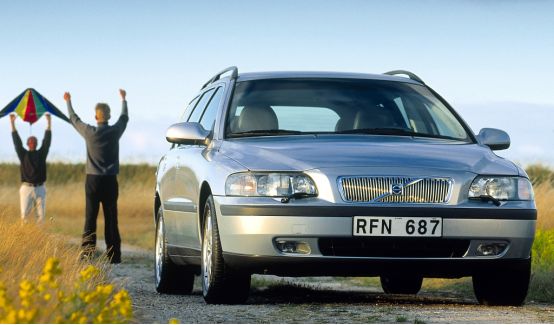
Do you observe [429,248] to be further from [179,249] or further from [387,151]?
[179,249]

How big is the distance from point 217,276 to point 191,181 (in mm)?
1224

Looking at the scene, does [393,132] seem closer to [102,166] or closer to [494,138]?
[494,138]

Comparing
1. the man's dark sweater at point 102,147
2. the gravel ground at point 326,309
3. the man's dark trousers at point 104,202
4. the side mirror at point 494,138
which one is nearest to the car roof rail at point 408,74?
the side mirror at point 494,138

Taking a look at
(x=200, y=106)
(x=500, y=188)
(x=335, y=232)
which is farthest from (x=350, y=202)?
(x=200, y=106)

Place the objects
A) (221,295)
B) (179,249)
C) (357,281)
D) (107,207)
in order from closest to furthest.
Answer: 1. (221,295)
2. (179,249)
3. (357,281)
4. (107,207)

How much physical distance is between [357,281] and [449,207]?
21.9 ft

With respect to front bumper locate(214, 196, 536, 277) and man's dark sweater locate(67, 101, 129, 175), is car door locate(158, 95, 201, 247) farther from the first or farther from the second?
man's dark sweater locate(67, 101, 129, 175)

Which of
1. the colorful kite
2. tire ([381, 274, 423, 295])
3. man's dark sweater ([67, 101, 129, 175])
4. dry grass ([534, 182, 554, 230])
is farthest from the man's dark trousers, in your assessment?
the colorful kite

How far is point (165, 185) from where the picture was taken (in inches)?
439

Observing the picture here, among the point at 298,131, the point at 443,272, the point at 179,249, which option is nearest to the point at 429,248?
the point at 443,272

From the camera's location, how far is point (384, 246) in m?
8.24

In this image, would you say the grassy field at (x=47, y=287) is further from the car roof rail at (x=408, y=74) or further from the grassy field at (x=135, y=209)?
the car roof rail at (x=408, y=74)

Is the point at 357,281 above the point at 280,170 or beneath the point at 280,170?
beneath

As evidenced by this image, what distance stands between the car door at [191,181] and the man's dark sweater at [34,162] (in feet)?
30.8
